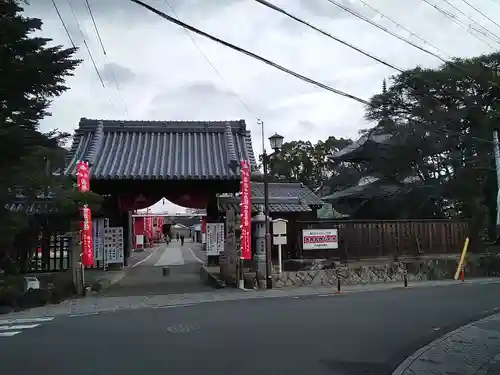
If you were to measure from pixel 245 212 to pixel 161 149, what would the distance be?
16.0 feet

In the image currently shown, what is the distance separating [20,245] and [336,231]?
495 inches

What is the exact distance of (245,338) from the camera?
1004cm

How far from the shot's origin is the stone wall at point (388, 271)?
69.0 ft

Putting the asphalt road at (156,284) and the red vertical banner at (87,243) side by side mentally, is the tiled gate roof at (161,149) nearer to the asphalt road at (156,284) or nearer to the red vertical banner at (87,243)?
the red vertical banner at (87,243)

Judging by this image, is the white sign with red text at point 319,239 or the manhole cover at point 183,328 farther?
the white sign with red text at point 319,239

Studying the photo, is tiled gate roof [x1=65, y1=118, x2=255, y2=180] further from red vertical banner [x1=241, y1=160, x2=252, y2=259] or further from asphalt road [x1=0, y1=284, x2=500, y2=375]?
asphalt road [x1=0, y1=284, x2=500, y2=375]

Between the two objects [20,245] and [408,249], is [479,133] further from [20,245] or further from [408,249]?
[20,245]

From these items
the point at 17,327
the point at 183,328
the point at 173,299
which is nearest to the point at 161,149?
the point at 173,299

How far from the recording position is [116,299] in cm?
1733

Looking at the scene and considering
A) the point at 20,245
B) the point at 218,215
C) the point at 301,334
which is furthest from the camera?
the point at 218,215

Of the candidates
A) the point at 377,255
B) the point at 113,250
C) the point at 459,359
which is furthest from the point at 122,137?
the point at 459,359

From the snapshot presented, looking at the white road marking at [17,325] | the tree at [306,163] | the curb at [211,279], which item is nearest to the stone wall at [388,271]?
the curb at [211,279]

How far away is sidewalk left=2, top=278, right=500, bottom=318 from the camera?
15180 millimetres

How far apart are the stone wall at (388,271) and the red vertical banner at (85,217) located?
6.00 metres
